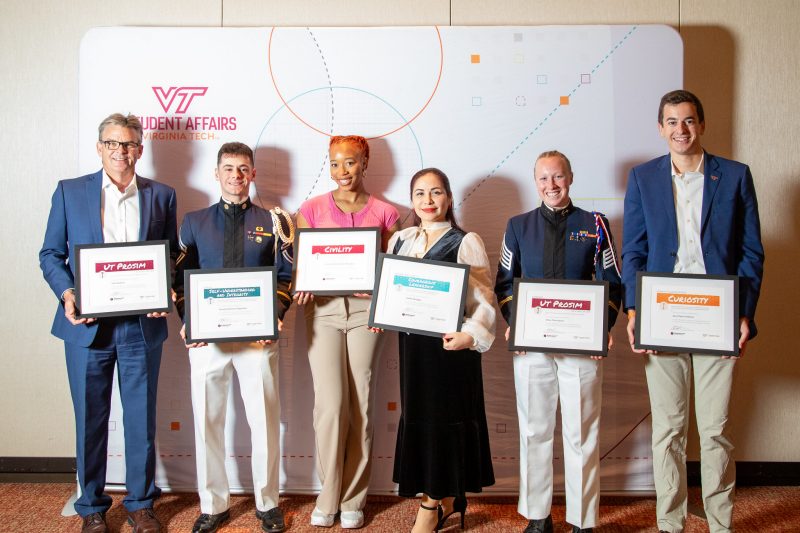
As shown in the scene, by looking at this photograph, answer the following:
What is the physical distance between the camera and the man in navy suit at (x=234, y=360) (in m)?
2.87

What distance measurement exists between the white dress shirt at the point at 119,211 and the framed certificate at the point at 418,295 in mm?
1160

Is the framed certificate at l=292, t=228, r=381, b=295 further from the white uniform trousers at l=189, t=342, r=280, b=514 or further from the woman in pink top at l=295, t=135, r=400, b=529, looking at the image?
the white uniform trousers at l=189, t=342, r=280, b=514

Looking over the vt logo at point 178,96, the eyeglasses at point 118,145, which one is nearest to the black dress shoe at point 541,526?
the eyeglasses at point 118,145

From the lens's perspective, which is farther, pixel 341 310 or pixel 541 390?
pixel 341 310

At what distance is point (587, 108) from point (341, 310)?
5.27 ft

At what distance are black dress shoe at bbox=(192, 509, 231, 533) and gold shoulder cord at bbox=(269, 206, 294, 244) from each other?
127 centimetres

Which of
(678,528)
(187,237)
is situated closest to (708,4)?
(678,528)

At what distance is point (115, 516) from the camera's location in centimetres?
309

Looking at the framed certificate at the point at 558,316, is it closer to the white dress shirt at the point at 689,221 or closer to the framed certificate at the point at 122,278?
the white dress shirt at the point at 689,221

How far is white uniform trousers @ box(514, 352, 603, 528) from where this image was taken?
271 cm

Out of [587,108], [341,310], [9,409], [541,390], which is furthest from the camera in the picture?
[9,409]

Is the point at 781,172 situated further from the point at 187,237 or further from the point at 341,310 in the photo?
the point at 187,237

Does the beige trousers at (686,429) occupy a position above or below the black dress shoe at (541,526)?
above

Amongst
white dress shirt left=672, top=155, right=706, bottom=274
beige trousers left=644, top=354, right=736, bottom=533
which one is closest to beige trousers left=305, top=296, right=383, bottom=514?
beige trousers left=644, top=354, right=736, bottom=533
